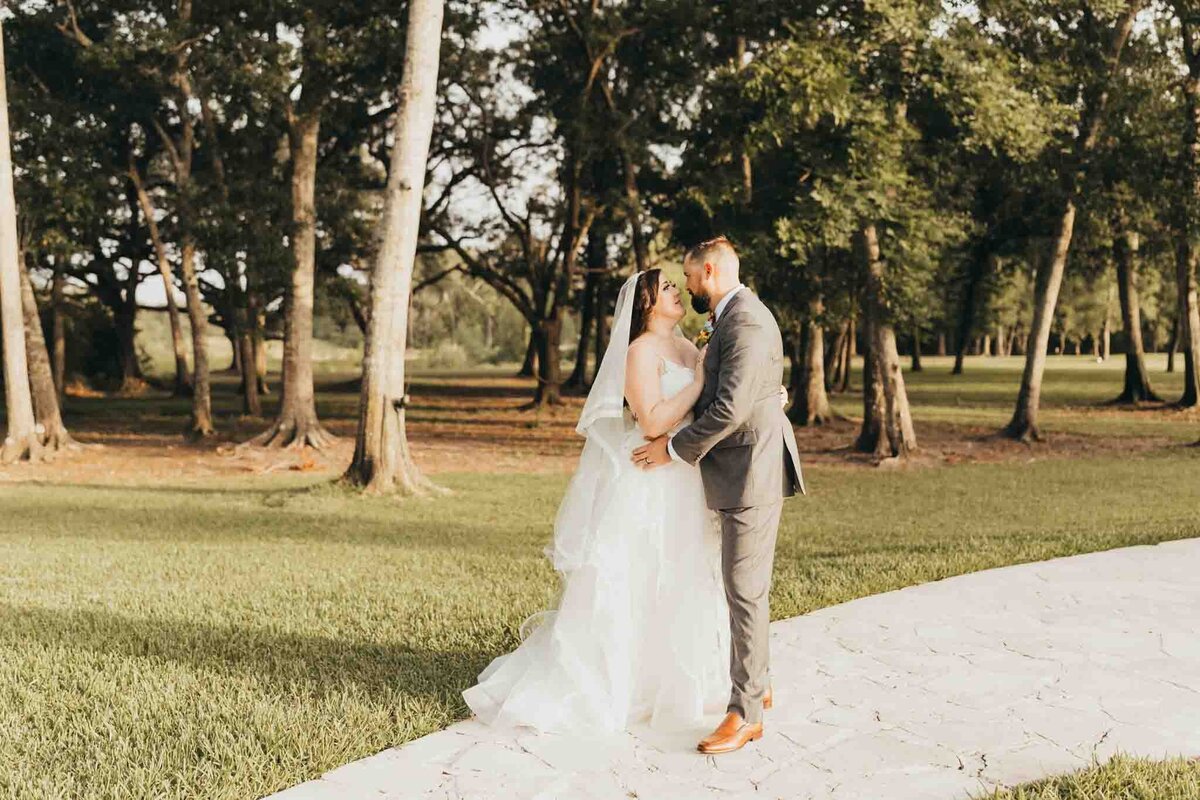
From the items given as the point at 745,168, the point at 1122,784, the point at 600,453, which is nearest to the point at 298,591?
the point at 600,453

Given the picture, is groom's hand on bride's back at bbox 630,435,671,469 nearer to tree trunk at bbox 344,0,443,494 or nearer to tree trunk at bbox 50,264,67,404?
tree trunk at bbox 344,0,443,494

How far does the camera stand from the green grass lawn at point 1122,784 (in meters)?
4.09

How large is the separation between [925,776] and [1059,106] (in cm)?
1634

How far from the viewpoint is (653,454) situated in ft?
16.8

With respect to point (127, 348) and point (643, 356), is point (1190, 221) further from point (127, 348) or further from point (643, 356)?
point (127, 348)

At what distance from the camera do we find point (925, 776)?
4410 mm

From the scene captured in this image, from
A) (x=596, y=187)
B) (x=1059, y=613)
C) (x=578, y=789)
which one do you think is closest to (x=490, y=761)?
(x=578, y=789)

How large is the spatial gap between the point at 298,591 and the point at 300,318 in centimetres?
1451

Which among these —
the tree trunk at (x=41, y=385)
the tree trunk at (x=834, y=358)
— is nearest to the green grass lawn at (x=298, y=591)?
the tree trunk at (x=41, y=385)

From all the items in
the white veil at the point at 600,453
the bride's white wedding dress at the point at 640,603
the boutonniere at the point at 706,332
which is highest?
the boutonniere at the point at 706,332

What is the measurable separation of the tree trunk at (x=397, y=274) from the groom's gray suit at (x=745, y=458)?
9.33m

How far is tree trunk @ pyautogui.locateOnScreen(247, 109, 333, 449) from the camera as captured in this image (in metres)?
20.8

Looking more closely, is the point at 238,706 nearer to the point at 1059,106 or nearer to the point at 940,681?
the point at 940,681

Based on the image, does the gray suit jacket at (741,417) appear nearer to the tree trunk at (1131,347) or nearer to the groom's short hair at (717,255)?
the groom's short hair at (717,255)
